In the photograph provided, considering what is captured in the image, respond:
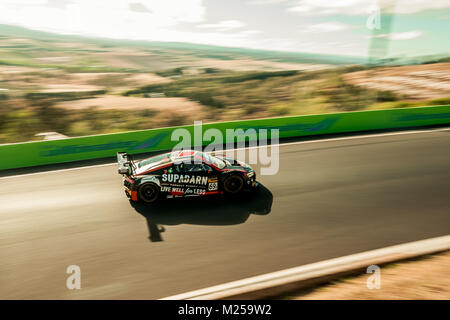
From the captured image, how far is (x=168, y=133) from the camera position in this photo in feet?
47.5

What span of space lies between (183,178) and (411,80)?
130ft

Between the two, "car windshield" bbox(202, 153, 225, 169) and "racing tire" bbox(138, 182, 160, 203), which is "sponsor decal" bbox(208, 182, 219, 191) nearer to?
"car windshield" bbox(202, 153, 225, 169)

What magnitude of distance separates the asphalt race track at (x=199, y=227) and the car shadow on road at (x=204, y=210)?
0.02 metres

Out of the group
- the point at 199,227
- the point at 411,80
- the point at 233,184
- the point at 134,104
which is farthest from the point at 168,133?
the point at 411,80

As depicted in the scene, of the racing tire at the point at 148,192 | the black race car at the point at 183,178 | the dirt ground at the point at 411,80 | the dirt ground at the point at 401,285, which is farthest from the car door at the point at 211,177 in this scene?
the dirt ground at the point at 411,80

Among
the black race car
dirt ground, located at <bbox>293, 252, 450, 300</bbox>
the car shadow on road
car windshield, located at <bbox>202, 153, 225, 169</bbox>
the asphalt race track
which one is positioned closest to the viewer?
dirt ground, located at <bbox>293, 252, 450, 300</bbox>

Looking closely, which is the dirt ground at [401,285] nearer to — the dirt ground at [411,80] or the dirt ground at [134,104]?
the dirt ground at [134,104]

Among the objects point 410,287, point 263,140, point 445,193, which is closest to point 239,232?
point 410,287

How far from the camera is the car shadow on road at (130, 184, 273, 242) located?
300 inches

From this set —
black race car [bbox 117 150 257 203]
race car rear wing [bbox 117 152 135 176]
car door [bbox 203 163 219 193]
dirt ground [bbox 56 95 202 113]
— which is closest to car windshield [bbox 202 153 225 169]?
black race car [bbox 117 150 257 203]

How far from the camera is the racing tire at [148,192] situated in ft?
27.7

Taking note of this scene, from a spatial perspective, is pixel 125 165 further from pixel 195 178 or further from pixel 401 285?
pixel 401 285

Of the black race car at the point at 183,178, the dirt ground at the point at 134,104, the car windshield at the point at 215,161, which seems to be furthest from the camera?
the dirt ground at the point at 134,104

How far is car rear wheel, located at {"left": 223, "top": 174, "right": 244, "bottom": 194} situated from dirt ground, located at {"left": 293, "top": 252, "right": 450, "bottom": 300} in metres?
4.11
